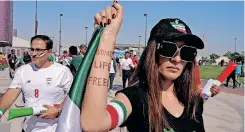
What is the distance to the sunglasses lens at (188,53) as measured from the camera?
186cm

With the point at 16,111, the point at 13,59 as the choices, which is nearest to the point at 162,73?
the point at 16,111

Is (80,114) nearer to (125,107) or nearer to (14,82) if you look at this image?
(125,107)

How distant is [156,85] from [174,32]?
28 cm

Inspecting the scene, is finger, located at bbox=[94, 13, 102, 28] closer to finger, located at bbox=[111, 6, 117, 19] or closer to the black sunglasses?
finger, located at bbox=[111, 6, 117, 19]

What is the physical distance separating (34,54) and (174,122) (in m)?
2.41

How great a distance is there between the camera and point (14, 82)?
375 cm

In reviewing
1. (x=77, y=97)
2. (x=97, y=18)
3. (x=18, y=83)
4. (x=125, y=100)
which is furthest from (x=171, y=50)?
(x=18, y=83)

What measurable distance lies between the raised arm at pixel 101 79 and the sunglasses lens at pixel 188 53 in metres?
0.45

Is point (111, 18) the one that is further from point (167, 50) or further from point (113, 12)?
point (167, 50)

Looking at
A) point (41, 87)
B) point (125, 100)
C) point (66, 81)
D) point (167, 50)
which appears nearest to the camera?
point (125, 100)

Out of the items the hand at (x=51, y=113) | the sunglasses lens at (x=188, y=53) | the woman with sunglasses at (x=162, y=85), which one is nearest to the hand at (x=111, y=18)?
the woman with sunglasses at (x=162, y=85)

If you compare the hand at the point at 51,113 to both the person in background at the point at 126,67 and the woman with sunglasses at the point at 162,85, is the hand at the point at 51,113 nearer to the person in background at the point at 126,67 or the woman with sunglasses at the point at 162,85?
the woman with sunglasses at the point at 162,85

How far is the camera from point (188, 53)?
1877 mm

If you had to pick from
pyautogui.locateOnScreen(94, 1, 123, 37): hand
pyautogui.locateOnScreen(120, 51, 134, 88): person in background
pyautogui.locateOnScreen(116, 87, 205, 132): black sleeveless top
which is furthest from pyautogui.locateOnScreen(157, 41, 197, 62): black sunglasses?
pyautogui.locateOnScreen(120, 51, 134, 88): person in background
